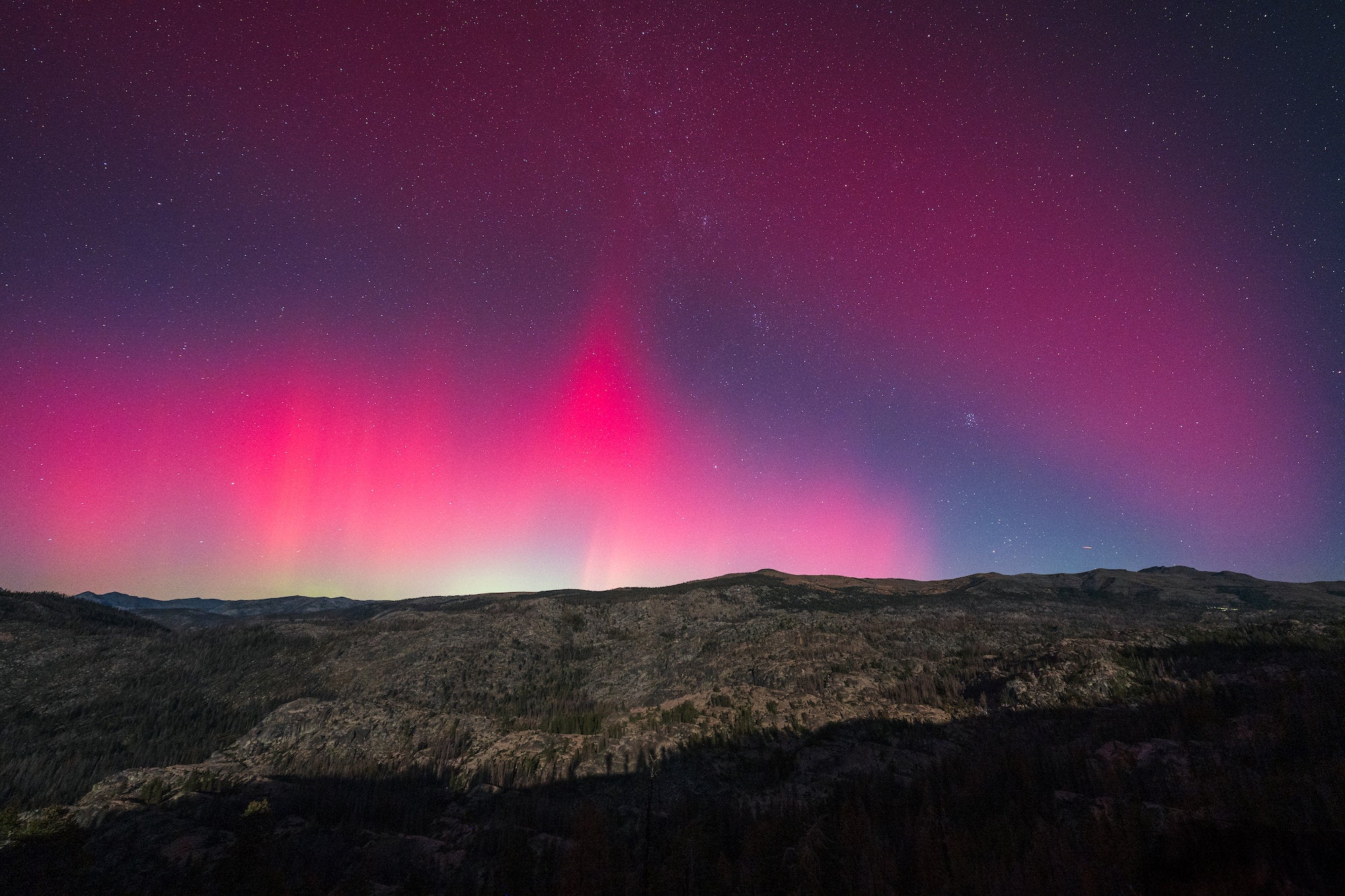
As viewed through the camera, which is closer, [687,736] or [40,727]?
[687,736]

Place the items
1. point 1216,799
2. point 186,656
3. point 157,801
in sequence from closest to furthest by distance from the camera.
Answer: point 1216,799, point 157,801, point 186,656

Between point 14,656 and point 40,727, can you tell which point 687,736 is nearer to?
point 40,727

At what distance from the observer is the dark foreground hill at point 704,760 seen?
27.9 metres

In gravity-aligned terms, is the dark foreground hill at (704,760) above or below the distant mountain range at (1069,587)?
below

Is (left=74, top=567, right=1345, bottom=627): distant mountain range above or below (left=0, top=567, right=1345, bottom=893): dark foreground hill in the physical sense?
above

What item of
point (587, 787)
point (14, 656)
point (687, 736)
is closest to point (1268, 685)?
point (687, 736)

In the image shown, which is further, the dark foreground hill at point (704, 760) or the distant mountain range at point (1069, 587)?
the distant mountain range at point (1069, 587)

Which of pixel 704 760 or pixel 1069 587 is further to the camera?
pixel 1069 587

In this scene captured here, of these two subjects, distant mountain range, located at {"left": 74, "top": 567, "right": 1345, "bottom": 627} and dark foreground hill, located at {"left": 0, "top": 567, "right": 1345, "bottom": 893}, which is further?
distant mountain range, located at {"left": 74, "top": 567, "right": 1345, "bottom": 627}

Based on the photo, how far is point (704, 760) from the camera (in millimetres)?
55062

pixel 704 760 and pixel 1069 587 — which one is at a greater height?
pixel 1069 587

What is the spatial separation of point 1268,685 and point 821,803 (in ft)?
140

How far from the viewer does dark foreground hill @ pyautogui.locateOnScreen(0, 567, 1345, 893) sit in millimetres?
27922

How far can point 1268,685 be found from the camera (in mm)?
45844
